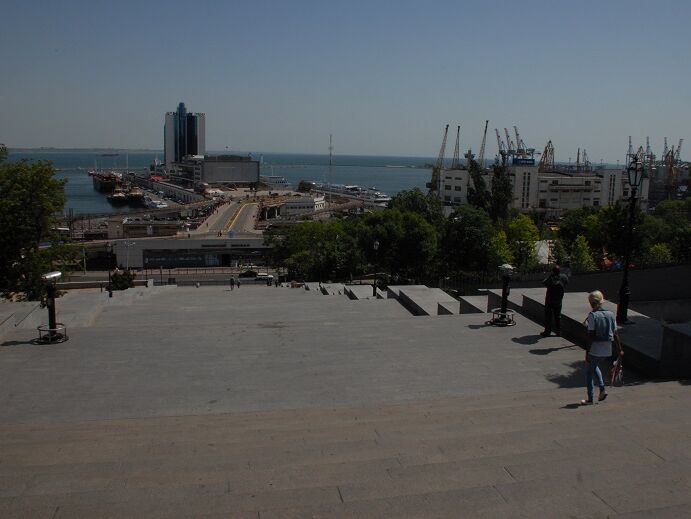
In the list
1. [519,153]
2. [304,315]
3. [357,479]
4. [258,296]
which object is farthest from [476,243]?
[519,153]

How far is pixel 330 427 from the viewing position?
16.7ft

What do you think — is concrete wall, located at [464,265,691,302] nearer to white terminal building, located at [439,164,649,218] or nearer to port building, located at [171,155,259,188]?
white terminal building, located at [439,164,649,218]

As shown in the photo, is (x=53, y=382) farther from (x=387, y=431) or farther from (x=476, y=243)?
(x=476, y=243)

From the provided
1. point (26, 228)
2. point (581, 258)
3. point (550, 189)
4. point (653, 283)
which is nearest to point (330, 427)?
point (26, 228)

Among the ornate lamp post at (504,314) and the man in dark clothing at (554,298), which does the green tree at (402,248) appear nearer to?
the ornate lamp post at (504,314)

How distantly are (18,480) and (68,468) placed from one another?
0.32m

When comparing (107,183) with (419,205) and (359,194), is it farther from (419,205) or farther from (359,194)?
(419,205)

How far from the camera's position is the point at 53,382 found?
22.8 feet

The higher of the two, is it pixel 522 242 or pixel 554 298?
pixel 554 298

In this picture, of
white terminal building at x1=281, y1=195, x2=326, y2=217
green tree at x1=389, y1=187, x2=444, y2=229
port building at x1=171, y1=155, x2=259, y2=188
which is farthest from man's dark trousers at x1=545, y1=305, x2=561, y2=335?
port building at x1=171, y1=155, x2=259, y2=188

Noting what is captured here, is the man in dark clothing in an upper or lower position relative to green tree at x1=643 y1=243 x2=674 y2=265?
upper

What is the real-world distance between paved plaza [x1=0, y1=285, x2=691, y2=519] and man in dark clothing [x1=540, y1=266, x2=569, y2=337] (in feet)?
0.78

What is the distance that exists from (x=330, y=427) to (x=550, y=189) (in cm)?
9466

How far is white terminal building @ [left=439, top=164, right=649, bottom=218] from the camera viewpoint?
91375 mm
